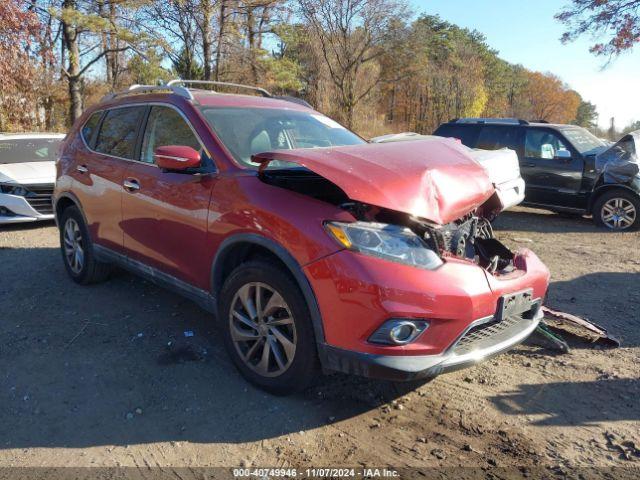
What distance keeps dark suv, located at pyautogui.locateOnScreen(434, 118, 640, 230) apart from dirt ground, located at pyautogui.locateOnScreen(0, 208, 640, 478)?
492cm

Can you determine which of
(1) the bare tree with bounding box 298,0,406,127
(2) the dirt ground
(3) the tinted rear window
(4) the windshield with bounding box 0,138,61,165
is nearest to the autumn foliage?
(1) the bare tree with bounding box 298,0,406,127

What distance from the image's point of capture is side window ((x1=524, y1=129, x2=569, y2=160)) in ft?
31.3

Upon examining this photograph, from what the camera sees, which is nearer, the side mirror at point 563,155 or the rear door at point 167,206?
the rear door at point 167,206

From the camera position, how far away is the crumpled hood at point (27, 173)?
7855 mm

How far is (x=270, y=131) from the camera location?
4.05 meters

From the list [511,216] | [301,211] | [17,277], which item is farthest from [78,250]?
[511,216]

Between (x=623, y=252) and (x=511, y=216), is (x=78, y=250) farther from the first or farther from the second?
(x=511, y=216)

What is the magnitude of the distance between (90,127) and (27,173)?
145 inches

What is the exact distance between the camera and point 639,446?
2.81 meters

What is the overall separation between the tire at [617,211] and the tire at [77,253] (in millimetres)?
7931

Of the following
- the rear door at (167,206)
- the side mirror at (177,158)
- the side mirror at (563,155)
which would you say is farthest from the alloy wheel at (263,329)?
the side mirror at (563,155)

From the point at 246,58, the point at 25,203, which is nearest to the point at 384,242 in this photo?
the point at 25,203

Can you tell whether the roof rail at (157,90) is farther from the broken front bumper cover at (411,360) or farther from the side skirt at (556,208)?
the side skirt at (556,208)

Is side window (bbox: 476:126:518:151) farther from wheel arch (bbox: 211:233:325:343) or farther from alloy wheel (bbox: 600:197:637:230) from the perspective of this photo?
wheel arch (bbox: 211:233:325:343)
